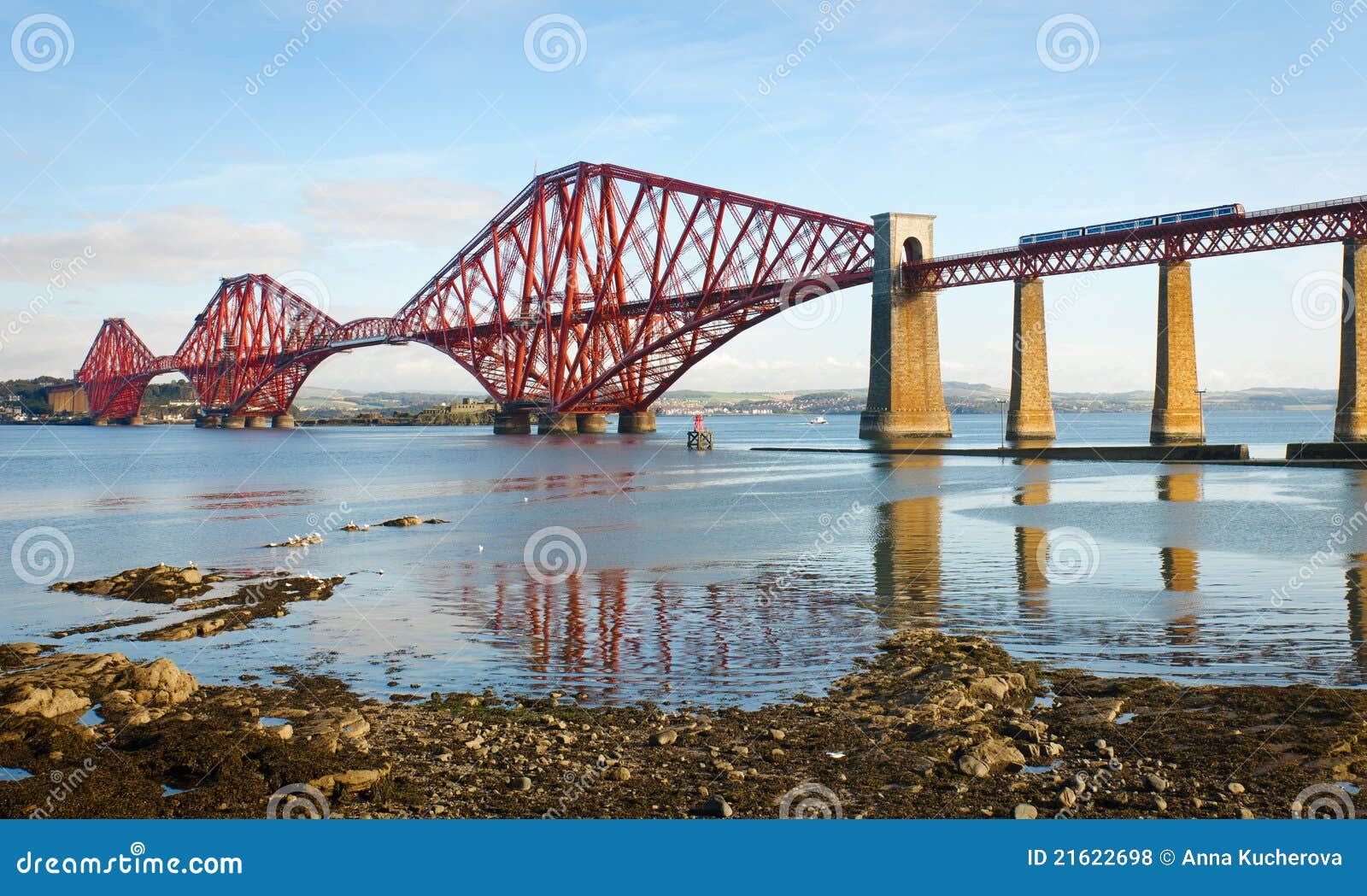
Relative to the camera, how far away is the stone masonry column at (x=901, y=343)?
81.9 m

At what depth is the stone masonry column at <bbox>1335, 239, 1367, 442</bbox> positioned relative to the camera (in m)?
51.9

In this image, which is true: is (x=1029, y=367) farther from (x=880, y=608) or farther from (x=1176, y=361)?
(x=880, y=608)

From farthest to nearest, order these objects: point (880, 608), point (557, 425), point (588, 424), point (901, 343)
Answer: point (588, 424) < point (557, 425) < point (901, 343) < point (880, 608)

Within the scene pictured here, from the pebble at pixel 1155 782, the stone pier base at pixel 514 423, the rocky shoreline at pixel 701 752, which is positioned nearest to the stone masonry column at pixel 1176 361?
the rocky shoreline at pixel 701 752

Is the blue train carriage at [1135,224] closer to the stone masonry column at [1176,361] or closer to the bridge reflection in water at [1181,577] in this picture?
the stone masonry column at [1176,361]

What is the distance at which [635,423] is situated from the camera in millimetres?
131500

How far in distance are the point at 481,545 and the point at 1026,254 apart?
57.2 metres

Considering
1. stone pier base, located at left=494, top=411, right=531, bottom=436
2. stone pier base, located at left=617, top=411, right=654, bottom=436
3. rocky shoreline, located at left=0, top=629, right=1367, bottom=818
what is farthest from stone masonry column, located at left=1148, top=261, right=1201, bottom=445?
stone pier base, located at left=494, top=411, right=531, bottom=436

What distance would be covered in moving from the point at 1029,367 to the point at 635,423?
63713mm

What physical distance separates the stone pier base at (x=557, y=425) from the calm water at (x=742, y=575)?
239 feet

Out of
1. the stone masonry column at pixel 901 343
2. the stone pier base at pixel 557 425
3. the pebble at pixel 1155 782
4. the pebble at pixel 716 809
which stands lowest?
the pebble at pixel 716 809

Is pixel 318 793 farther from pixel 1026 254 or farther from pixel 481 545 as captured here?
pixel 1026 254

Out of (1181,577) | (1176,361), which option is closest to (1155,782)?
(1181,577)

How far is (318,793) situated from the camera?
891 centimetres
